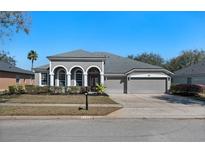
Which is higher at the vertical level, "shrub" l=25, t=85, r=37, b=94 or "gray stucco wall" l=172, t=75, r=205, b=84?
"gray stucco wall" l=172, t=75, r=205, b=84

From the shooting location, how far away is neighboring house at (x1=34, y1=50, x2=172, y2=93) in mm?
27578

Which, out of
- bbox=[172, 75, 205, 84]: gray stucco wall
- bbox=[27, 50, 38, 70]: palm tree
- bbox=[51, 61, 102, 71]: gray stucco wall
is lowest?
bbox=[172, 75, 205, 84]: gray stucco wall

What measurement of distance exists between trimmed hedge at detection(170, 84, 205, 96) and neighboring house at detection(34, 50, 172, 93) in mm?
1610

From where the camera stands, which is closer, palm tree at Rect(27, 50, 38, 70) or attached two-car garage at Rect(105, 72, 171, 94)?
attached two-car garage at Rect(105, 72, 171, 94)

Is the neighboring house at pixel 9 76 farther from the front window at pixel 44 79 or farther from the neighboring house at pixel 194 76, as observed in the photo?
the neighboring house at pixel 194 76

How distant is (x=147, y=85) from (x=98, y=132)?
23144mm

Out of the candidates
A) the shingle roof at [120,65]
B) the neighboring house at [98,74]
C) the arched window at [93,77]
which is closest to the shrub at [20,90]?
the neighboring house at [98,74]

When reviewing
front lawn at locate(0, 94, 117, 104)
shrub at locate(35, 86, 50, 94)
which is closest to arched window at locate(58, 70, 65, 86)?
shrub at locate(35, 86, 50, 94)

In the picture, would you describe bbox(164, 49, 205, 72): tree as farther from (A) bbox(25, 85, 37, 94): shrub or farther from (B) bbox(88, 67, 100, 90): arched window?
(A) bbox(25, 85, 37, 94): shrub

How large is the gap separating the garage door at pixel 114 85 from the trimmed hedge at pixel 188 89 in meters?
6.18

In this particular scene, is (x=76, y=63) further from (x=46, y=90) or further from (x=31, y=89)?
(x=31, y=89)

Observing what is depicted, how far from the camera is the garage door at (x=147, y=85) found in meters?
29.8

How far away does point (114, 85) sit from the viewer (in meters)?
30.1
